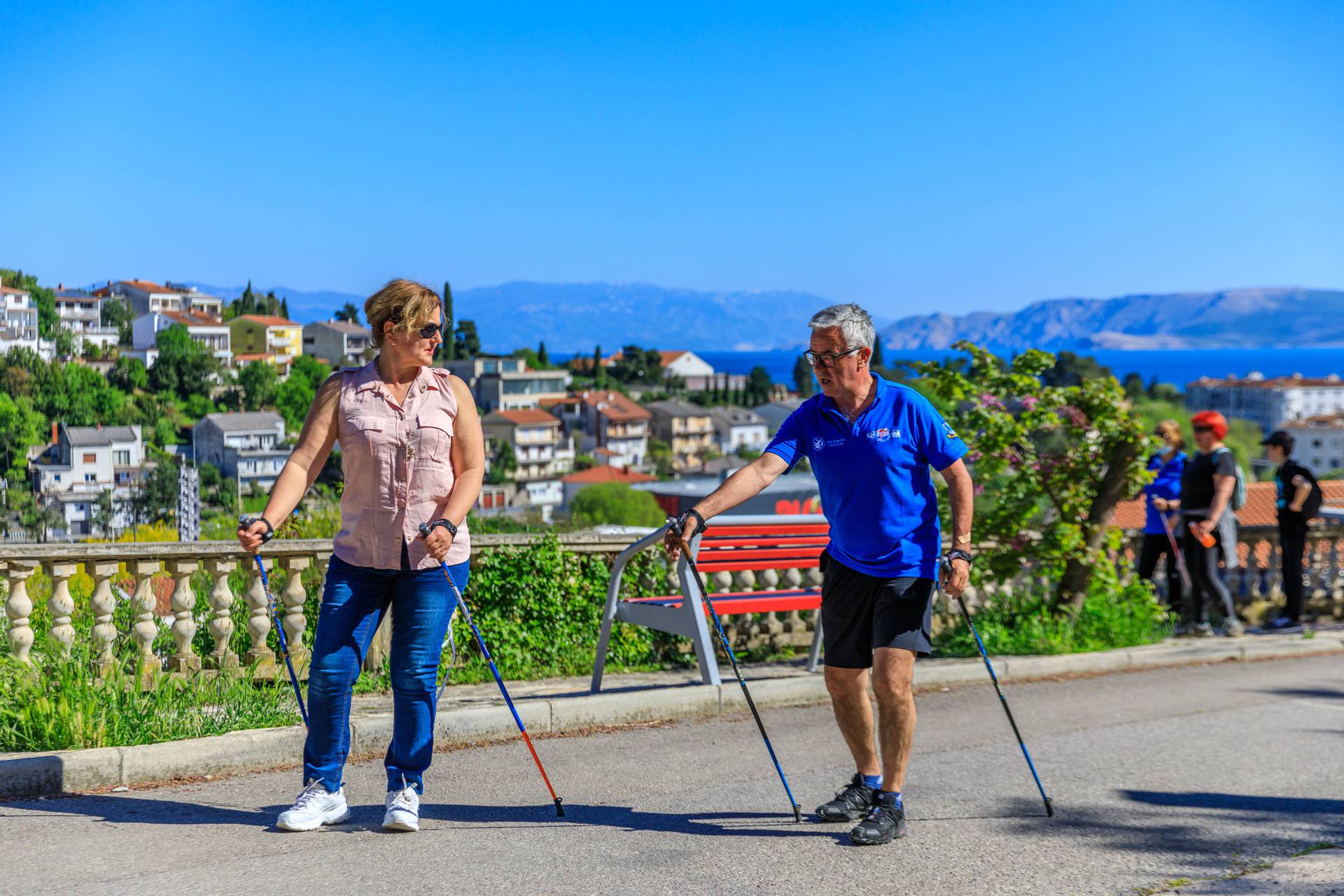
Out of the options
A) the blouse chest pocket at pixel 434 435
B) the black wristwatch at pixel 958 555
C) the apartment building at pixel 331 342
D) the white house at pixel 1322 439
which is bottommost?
the white house at pixel 1322 439

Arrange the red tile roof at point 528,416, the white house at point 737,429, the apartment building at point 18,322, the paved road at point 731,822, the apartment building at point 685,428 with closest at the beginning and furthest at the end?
the paved road at point 731,822, the apartment building at point 18,322, the red tile roof at point 528,416, the apartment building at point 685,428, the white house at point 737,429

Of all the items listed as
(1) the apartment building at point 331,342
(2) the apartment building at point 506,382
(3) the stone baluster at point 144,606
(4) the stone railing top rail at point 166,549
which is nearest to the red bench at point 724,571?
(4) the stone railing top rail at point 166,549

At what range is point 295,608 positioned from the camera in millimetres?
7059

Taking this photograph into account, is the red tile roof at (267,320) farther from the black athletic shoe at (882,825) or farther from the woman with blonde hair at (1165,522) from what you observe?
the black athletic shoe at (882,825)

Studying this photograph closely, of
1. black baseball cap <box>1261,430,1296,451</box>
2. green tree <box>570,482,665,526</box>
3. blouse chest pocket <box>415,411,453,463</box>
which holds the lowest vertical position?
green tree <box>570,482,665,526</box>

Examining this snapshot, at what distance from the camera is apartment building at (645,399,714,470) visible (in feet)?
391

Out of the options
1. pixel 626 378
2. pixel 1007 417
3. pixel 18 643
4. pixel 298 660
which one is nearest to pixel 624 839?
pixel 298 660

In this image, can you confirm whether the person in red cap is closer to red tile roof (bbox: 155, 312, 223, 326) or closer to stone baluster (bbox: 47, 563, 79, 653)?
stone baluster (bbox: 47, 563, 79, 653)

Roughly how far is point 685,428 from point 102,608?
118m

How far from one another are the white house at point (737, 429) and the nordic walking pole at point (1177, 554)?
11253cm

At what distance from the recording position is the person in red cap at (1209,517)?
31.3 feet

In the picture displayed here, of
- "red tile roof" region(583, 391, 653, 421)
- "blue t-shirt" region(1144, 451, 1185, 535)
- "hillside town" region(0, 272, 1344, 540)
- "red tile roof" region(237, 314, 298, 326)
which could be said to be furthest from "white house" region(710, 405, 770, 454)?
"blue t-shirt" region(1144, 451, 1185, 535)

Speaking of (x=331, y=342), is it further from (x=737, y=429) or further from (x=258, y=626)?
(x=737, y=429)

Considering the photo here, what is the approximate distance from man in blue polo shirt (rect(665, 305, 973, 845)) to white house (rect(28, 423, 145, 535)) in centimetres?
725
